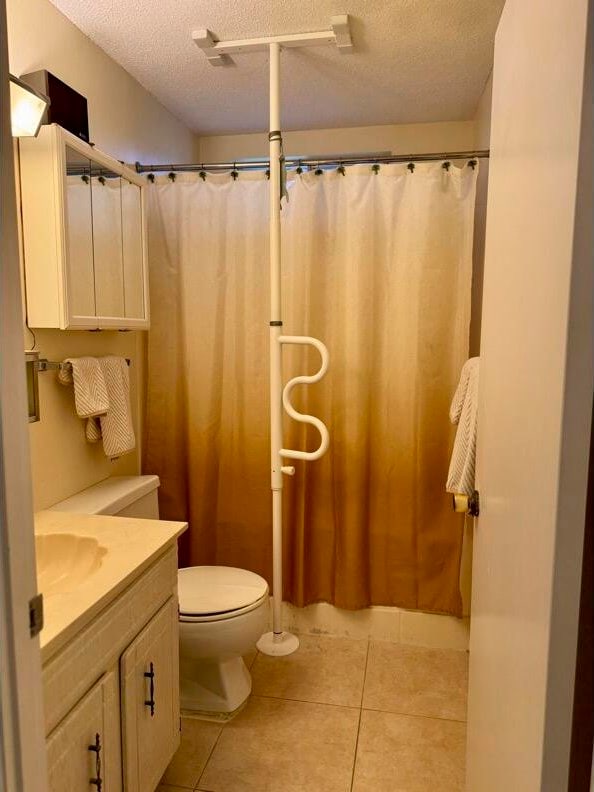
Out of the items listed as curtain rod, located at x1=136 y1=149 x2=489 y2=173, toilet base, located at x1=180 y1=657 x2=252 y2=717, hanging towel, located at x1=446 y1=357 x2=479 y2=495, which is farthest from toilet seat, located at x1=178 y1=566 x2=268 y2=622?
curtain rod, located at x1=136 y1=149 x2=489 y2=173

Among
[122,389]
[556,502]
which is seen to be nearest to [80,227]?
[122,389]

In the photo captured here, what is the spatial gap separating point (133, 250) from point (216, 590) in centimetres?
136

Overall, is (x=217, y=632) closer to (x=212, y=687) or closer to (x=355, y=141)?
(x=212, y=687)

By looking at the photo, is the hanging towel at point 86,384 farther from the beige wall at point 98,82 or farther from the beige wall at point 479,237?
the beige wall at point 479,237

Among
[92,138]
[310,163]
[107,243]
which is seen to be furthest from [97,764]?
[310,163]

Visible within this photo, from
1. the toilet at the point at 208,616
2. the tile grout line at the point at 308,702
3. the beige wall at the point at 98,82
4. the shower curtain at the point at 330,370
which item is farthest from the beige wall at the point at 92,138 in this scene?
the tile grout line at the point at 308,702

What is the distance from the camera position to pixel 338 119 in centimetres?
284

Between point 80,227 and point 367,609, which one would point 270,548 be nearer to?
point 367,609

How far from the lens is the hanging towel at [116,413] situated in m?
2.05

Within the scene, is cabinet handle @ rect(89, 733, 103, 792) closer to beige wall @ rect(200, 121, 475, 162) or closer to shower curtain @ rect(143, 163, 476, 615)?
shower curtain @ rect(143, 163, 476, 615)

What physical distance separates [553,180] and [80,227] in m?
1.57

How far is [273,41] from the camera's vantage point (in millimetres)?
2062

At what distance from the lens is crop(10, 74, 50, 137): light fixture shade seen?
1.50 metres

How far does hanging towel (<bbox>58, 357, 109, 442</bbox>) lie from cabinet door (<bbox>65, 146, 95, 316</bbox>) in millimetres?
179
